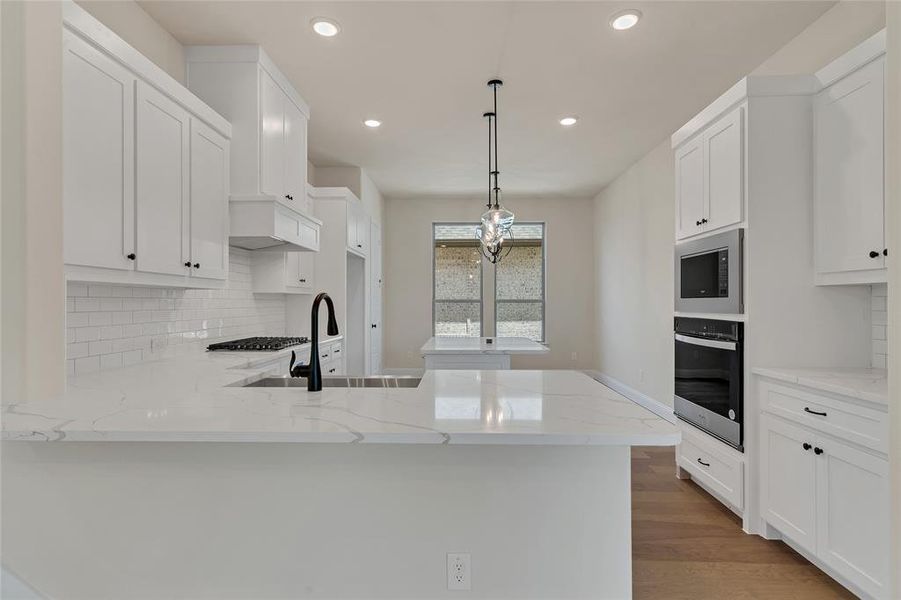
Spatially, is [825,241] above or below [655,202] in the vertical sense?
below

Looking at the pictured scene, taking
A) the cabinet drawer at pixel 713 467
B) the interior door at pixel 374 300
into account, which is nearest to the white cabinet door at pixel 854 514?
the cabinet drawer at pixel 713 467

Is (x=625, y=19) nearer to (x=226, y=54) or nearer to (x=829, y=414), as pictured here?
(x=829, y=414)

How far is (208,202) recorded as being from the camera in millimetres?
2564

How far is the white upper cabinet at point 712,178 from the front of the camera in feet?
8.29

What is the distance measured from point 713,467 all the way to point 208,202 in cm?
329

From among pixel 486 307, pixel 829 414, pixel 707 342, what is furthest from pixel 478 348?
pixel 486 307

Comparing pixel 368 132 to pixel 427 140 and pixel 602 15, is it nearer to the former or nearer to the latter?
pixel 427 140

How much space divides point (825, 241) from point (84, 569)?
334 centimetres

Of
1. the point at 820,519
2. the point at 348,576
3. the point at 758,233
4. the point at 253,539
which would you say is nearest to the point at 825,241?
the point at 758,233

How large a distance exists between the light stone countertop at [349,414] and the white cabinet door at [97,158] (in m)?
0.55

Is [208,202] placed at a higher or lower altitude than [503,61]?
lower

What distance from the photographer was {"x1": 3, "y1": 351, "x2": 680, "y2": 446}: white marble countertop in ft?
3.90

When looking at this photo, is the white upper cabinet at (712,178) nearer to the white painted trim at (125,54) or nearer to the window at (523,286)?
the white painted trim at (125,54)

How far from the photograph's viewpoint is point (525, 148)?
4891 mm
